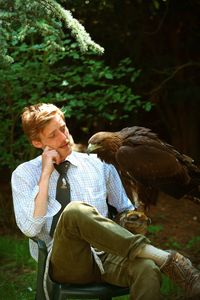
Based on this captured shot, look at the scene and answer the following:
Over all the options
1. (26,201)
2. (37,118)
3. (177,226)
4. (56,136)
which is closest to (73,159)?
(56,136)

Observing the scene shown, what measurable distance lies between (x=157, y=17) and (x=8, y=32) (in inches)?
132

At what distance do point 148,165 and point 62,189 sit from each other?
781 mm

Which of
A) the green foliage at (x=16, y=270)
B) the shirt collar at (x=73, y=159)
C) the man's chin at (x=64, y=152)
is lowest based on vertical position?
the green foliage at (x=16, y=270)

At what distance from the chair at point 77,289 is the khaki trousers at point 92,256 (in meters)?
0.03

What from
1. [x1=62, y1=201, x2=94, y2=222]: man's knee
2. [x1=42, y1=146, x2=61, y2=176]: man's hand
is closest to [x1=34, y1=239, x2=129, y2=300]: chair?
[x1=62, y1=201, x2=94, y2=222]: man's knee

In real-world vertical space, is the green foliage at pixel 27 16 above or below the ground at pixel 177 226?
above

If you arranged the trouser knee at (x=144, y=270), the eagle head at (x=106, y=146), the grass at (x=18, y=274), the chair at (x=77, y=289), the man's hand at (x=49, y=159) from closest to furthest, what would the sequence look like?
the trouser knee at (x=144, y=270), the chair at (x=77, y=289), the man's hand at (x=49, y=159), the eagle head at (x=106, y=146), the grass at (x=18, y=274)

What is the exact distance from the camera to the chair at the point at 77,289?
3348 mm

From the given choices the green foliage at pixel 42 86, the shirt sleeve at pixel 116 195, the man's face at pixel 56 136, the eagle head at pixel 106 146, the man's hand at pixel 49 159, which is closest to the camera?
the man's hand at pixel 49 159

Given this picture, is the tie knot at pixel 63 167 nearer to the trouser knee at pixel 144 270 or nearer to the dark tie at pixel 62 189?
the dark tie at pixel 62 189

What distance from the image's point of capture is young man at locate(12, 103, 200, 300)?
324 centimetres

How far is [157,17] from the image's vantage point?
7.16 meters

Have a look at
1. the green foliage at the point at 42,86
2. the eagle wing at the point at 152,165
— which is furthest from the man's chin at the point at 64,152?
the green foliage at the point at 42,86

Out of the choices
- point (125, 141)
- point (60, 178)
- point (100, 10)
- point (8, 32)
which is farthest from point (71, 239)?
point (100, 10)
